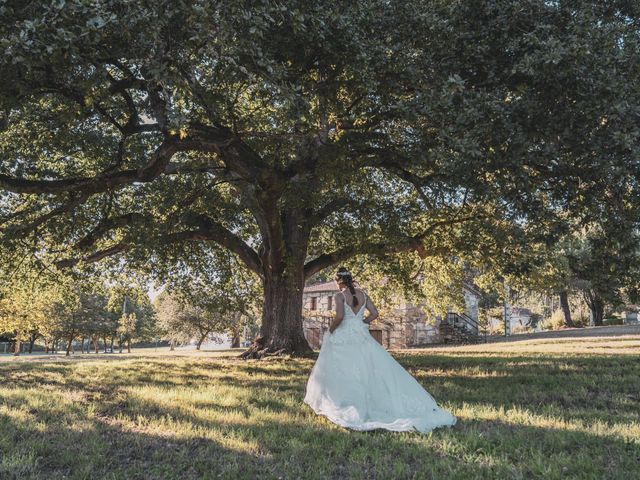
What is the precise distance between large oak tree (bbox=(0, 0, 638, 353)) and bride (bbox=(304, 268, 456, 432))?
107 inches

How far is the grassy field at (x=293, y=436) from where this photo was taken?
13.4 feet

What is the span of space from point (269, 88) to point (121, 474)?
4905 millimetres

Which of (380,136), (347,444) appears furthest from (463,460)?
(380,136)

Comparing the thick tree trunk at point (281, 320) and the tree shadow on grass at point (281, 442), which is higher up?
the thick tree trunk at point (281, 320)

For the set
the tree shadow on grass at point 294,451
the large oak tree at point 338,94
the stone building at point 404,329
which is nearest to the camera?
the tree shadow on grass at point 294,451

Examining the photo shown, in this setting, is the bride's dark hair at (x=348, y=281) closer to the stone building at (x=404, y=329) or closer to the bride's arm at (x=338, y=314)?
the bride's arm at (x=338, y=314)

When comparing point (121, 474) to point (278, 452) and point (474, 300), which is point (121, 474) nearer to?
point (278, 452)

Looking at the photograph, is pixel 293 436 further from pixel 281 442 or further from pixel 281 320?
pixel 281 320

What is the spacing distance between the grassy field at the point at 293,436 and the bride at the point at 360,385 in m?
0.19

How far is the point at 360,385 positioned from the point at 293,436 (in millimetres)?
1275

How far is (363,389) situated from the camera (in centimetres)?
607

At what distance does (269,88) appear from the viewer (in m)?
6.61

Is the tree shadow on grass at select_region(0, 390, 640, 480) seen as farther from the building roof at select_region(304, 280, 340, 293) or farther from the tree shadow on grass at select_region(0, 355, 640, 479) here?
the building roof at select_region(304, 280, 340, 293)

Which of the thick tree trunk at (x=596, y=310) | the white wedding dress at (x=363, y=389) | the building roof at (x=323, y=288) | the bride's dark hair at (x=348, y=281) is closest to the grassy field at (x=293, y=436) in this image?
the white wedding dress at (x=363, y=389)
